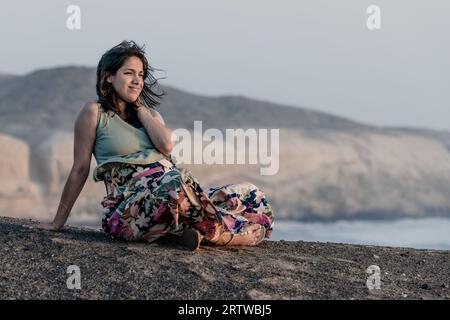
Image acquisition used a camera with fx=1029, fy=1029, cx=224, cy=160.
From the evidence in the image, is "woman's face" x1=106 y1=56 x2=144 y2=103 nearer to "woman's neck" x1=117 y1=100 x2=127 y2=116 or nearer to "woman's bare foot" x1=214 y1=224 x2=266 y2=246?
"woman's neck" x1=117 y1=100 x2=127 y2=116

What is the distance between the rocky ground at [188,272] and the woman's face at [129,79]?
0.94m

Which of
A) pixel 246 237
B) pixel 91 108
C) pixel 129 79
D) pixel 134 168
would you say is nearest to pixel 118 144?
pixel 134 168

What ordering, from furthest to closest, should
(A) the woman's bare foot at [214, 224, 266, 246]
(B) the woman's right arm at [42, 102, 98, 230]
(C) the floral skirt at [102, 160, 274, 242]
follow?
(A) the woman's bare foot at [214, 224, 266, 246] < (B) the woman's right arm at [42, 102, 98, 230] < (C) the floral skirt at [102, 160, 274, 242]

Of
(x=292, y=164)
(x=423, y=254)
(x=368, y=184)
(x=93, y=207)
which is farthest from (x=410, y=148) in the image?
(x=423, y=254)

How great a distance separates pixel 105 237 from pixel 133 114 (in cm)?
83

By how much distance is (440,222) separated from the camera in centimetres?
4159

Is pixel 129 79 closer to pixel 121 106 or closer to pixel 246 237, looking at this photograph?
pixel 121 106

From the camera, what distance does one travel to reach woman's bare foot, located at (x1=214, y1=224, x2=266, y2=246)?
656cm

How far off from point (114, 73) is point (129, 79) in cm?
10

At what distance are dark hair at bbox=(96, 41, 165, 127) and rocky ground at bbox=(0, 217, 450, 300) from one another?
0.85 m

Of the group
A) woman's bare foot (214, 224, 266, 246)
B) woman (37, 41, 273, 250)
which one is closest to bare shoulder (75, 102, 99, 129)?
woman (37, 41, 273, 250)

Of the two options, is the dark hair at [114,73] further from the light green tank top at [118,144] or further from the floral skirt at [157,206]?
the floral skirt at [157,206]

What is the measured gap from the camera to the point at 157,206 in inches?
245
